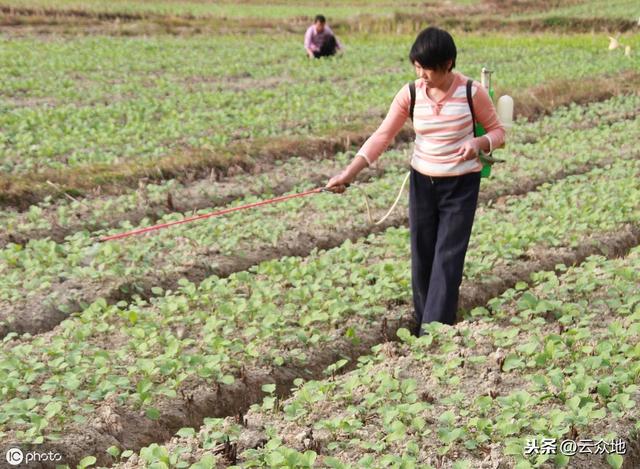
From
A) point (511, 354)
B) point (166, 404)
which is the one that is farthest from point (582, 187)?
point (166, 404)

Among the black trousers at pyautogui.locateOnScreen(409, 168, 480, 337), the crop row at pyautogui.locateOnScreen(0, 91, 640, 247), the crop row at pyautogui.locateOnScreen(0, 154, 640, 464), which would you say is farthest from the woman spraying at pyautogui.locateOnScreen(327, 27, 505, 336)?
the crop row at pyautogui.locateOnScreen(0, 91, 640, 247)

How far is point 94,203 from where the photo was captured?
1038 centimetres

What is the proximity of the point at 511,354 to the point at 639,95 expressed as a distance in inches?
539

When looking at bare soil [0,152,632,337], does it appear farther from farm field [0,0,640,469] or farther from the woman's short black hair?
the woman's short black hair

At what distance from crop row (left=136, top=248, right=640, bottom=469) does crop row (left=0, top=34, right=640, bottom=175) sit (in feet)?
22.7

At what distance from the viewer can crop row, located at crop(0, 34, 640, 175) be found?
13086mm

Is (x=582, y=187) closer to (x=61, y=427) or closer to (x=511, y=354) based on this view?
(x=511, y=354)

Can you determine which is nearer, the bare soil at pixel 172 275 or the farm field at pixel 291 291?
the farm field at pixel 291 291

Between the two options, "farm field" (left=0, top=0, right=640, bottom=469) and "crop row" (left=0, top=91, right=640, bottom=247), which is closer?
"farm field" (left=0, top=0, right=640, bottom=469)
